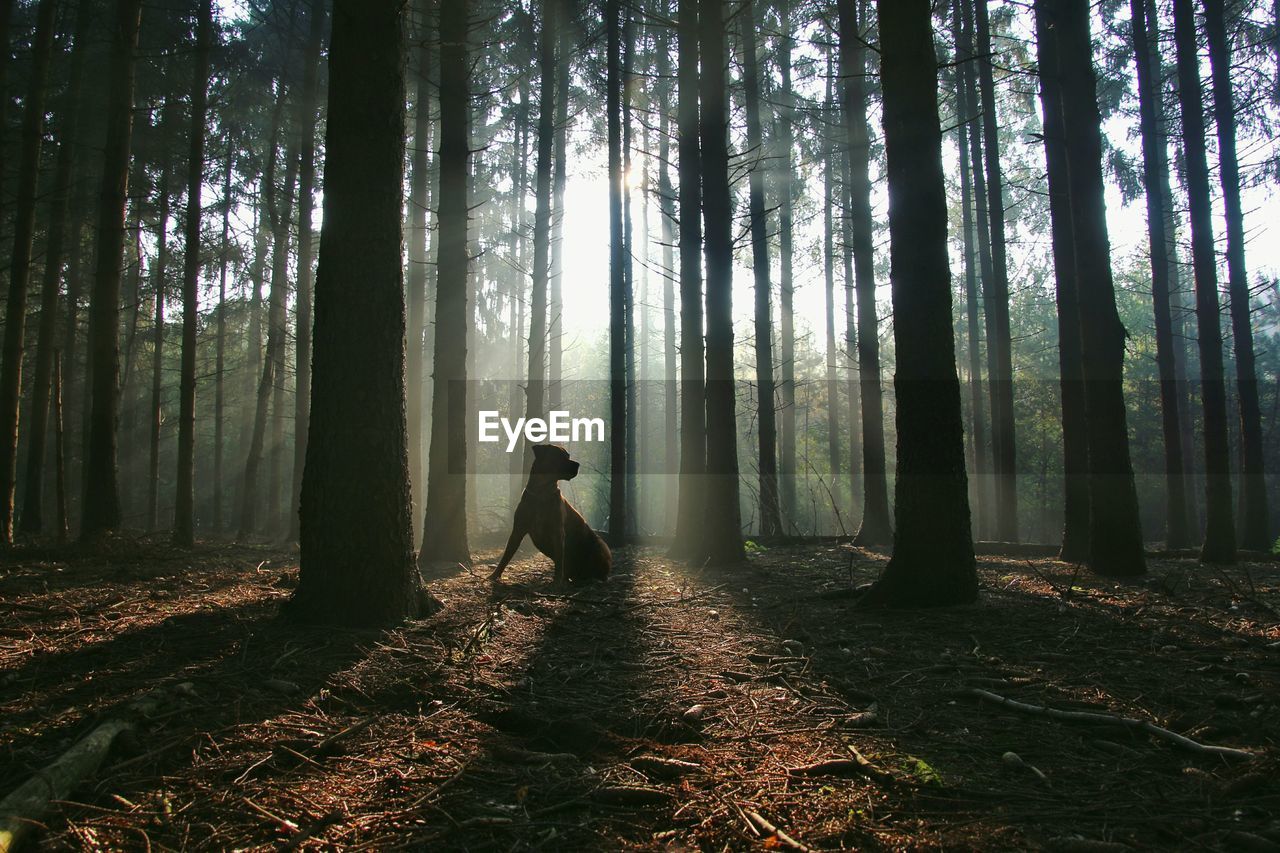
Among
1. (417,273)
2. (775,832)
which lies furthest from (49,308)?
(775,832)

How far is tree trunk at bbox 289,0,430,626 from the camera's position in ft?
15.0

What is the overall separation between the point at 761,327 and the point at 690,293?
468 cm

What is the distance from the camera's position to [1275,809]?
6.96ft

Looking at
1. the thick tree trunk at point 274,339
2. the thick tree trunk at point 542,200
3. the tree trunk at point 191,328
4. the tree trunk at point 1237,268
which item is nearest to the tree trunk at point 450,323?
the tree trunk at point 191,328

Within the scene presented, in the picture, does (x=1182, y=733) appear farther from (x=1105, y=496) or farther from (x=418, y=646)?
(x=1105, y=496)

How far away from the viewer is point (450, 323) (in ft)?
32.6

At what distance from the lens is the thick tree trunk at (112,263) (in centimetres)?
1026

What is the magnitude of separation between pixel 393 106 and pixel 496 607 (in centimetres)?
384

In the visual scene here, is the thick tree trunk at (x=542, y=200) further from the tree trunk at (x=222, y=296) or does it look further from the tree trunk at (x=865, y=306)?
the tree trunk at (x=222, y=296)

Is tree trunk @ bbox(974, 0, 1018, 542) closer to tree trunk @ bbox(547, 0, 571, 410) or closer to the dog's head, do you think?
tree trunk @ bbox(547, 0, 571, 410)

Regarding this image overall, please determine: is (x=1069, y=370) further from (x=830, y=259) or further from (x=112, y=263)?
(x=830, y=259)

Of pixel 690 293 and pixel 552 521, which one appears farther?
pixel 690 293

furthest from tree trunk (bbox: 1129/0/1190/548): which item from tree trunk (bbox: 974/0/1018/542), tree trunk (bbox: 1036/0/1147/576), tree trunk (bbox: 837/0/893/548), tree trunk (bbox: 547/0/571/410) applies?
tree trunk (bbox: 547/0/571/410)

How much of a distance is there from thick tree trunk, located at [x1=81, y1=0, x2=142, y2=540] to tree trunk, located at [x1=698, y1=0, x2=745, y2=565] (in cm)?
859
